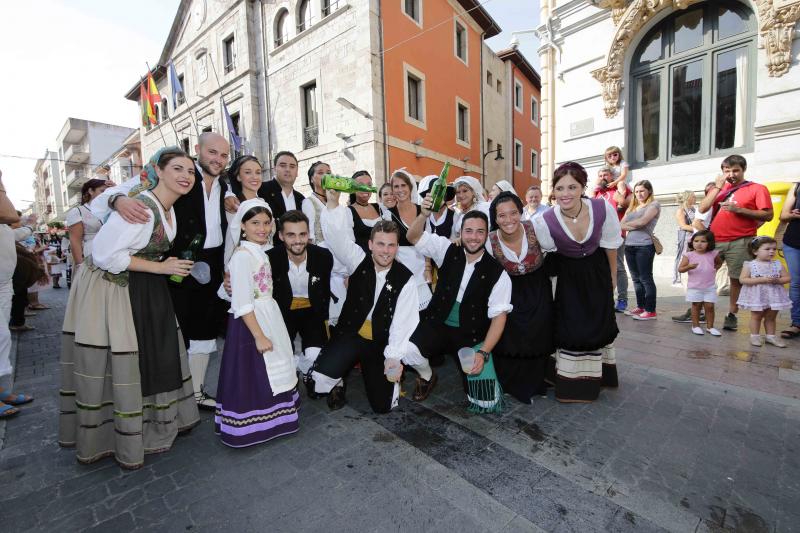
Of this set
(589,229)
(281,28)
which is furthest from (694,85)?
(281,28)

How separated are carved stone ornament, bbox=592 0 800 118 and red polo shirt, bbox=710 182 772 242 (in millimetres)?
3182

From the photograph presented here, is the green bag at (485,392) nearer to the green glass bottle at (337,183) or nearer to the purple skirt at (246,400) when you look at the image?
the purple skirt at (246,400)

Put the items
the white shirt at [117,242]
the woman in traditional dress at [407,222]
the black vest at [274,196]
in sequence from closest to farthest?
the white shirt at [117,242]
the woman in traditional dress at [407,222]
the black vest at [274,196]

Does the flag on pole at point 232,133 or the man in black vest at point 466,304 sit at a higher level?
the flag on pole at point 232,133

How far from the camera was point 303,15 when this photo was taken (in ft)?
48.7

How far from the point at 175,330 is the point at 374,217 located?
2186 mm

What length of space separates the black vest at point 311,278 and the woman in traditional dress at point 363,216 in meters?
0.51

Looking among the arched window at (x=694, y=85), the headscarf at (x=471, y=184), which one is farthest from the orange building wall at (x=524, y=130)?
the headscarf at (x=471, y=184)

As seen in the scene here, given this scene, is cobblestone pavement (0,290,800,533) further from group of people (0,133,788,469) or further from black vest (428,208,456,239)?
black vest (428,208,456,239)

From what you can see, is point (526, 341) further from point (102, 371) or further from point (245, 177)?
point (102, 371)

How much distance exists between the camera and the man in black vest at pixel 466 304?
10.1 ft

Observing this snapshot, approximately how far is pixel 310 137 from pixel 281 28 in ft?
16.1

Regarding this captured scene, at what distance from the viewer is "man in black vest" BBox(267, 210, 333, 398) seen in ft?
10.4

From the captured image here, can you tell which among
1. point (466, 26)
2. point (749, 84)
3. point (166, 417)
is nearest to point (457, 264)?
point (166, 417)
